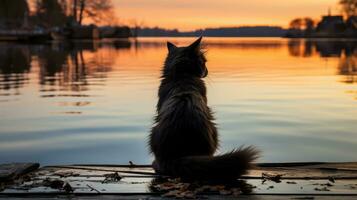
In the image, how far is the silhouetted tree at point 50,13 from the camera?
134m

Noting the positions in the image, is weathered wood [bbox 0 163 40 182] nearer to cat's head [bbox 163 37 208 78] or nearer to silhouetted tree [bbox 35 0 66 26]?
cat's head [bbox 163 37 208 78]

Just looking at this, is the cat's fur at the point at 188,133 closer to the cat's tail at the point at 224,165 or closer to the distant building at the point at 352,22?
the cat's tail at the point at 224,165

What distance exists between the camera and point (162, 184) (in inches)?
215

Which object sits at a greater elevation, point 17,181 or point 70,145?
point 17,181

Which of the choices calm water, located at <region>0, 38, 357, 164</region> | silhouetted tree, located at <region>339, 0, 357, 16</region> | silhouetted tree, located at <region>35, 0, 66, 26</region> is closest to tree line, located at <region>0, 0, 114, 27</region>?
silhouetted tree, located at <region>35, 0, 66, 26</region>

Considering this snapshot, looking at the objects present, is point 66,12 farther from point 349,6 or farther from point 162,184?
point 162,184

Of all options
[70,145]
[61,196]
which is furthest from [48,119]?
[61,196]

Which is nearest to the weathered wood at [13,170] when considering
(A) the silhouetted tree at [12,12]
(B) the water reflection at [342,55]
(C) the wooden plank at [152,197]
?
(C) the wooden plank at [152,197]

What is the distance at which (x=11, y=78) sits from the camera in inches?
1093

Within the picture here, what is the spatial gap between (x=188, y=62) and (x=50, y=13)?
133781 mm

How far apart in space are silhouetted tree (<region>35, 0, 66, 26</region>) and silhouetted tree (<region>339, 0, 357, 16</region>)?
75348 mm

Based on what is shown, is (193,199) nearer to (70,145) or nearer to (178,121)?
(178,121)

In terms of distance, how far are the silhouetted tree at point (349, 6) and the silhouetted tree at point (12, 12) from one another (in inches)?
3331

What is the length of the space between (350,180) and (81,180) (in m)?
2.83
